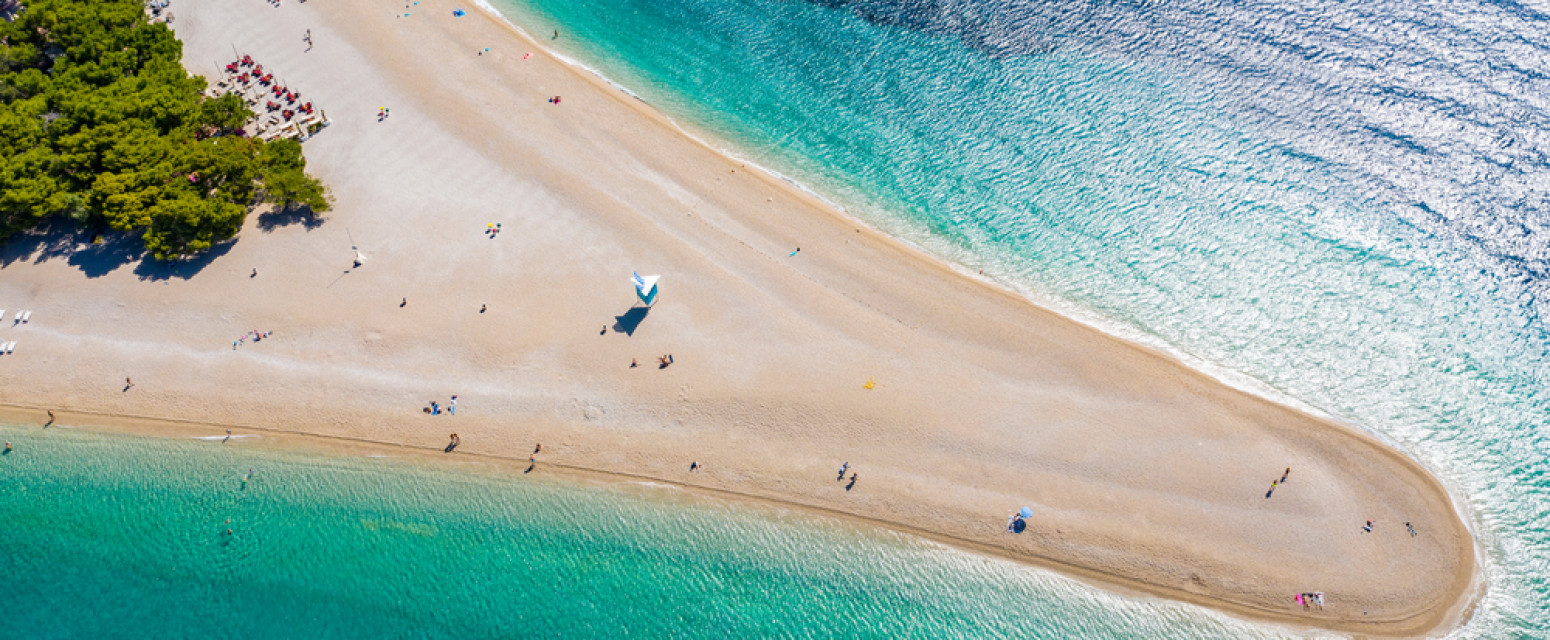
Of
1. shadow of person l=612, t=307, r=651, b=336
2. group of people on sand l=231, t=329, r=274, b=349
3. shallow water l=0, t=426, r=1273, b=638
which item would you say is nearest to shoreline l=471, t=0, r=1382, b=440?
shallow water l=0, t=426, r=1273, b=638

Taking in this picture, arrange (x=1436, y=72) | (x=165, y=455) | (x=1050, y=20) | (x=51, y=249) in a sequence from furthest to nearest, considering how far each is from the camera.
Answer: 1. (x=1050, y=20)
2. (x=1436, y=72)
3. (x=51, y=249)
4. (x=165, y=455)

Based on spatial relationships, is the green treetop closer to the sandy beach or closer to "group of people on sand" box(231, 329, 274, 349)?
the sandy beach

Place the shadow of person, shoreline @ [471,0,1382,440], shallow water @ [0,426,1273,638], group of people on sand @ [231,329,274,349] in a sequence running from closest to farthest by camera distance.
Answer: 1. shallow water @ [0,426,1273,638]
2. shoreline @ [471,0,1382,440]
3. the shadow of person
4. group of people on sand @ [231,329,274,349]

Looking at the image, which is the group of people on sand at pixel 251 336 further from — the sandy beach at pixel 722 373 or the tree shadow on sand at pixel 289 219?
the tree shadow on sand at pixel 289 219

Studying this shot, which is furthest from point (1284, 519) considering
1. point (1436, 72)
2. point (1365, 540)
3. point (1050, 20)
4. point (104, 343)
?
point (104, 343)

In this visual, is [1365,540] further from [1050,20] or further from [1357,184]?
[1050,20]

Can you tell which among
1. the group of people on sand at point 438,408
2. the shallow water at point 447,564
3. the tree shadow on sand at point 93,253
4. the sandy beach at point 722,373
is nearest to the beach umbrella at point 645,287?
the sandy beach at point 722,373
